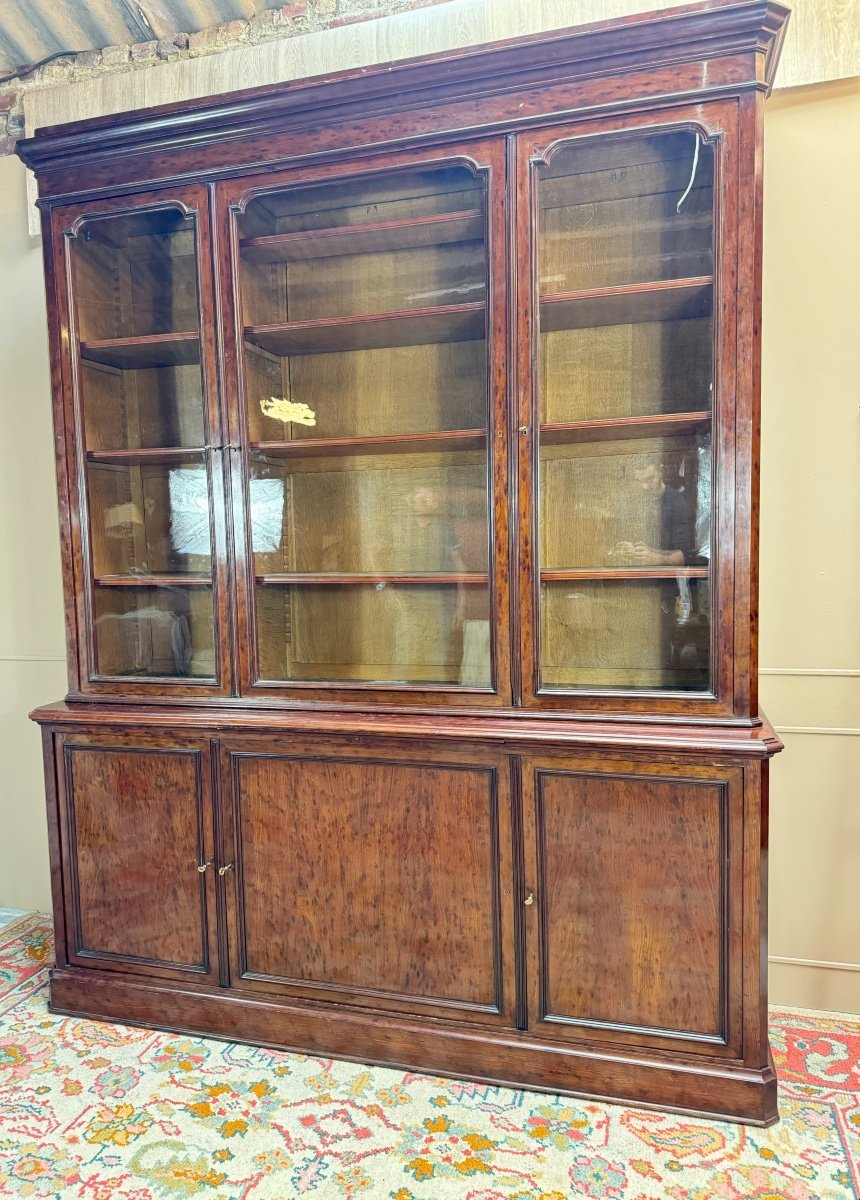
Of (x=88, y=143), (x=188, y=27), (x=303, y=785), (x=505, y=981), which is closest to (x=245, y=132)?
(x=88, y=143)

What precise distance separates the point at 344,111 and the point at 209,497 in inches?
39.9

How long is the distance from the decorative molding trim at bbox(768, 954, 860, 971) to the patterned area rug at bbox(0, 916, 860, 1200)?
172 millimetres

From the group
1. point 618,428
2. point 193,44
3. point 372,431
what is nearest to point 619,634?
point 618,428

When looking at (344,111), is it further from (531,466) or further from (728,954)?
(728,954)

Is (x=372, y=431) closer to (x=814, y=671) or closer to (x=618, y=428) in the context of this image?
(x=618, y=428)

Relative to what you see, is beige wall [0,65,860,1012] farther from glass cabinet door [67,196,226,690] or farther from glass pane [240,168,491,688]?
glass cabinet door [67,196,226,690]

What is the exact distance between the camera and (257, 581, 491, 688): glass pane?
194cm

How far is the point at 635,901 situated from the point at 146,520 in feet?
5.44

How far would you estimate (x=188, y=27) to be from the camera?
245cm

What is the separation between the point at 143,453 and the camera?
2.15 m

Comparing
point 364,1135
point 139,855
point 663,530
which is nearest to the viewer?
point 364,1135

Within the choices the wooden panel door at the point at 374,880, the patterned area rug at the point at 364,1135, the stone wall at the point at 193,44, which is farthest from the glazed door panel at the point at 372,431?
the patterned area rug at the point at 364,1135

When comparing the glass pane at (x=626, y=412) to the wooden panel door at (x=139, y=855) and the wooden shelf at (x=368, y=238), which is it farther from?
the wooden panel door at (x=139, y=855)

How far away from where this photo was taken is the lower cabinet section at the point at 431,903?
176 cm
